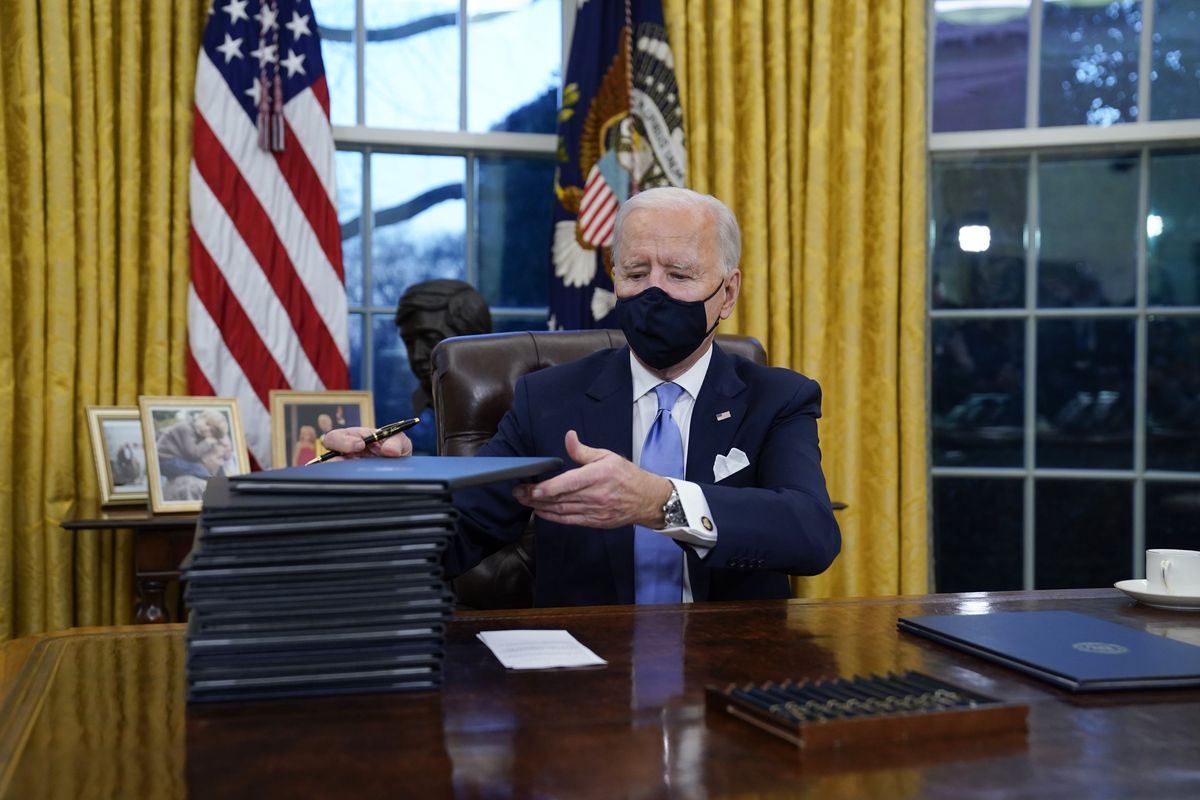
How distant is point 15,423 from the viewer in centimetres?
289

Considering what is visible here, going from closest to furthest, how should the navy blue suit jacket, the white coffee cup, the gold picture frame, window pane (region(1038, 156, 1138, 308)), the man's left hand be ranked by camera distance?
the man's left hand, the white coffee cup, the navy blue suit jacket, the gold picture frame, window pane (region(1038, 156, 1138, 308))

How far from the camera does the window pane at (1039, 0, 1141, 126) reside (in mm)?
3527

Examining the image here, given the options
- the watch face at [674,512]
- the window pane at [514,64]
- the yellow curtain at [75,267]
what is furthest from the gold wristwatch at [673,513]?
the window pane at [514,64]

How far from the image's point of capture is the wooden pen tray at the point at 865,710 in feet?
2.75

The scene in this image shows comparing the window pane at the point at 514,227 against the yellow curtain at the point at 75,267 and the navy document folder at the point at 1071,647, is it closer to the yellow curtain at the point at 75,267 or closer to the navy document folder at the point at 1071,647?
the yellow curtain at the point at 75,267

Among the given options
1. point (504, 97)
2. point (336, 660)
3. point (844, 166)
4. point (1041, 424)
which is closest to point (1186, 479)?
point (1041, 424)

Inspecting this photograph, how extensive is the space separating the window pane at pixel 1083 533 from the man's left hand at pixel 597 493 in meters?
2.67

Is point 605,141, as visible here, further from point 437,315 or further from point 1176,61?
point 1176,61

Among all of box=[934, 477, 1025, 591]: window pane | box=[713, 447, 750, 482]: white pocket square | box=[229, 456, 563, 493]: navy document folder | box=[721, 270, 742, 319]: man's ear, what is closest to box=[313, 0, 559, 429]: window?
box=[934, 477, 1025, 591]: window pane

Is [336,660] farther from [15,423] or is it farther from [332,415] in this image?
[15,423]

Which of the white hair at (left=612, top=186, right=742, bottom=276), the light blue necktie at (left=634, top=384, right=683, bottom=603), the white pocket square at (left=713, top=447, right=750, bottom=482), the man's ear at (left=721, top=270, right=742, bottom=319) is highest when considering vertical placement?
the white hair at (left=612, top=186, right=742, bottom=276)

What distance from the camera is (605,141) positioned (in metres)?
3.32

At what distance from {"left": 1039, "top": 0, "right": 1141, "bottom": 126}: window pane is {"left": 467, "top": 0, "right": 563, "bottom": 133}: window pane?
5.16ft

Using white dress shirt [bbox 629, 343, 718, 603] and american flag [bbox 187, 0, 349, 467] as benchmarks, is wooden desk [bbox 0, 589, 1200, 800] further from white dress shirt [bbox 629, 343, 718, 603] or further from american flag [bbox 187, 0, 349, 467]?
american flag [bbox 187, 0, 349, 467]
